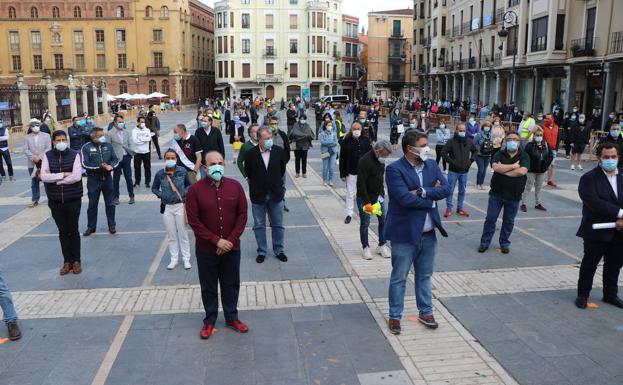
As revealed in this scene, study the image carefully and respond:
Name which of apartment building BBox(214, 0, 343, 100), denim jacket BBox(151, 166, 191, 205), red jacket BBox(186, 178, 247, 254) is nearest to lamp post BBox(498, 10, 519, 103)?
denim jacket BBox(151, 166, 191, 205)

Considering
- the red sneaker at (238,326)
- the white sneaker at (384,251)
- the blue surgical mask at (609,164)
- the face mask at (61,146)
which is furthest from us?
the white sneaker at (384,251)

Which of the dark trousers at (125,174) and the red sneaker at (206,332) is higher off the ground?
the dark trousers at (125,174)

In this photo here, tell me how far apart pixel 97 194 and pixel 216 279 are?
4707 millimetres

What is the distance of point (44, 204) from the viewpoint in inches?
477

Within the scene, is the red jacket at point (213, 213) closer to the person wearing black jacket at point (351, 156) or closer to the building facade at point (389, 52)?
the person wearing black jacket at point (351, 156)

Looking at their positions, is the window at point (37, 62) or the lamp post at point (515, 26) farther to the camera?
the window at point (37, 62)

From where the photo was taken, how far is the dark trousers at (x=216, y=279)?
5.59 metres

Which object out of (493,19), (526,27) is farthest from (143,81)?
(526,27)

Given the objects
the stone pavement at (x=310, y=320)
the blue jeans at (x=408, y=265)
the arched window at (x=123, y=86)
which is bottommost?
the stone pavement at (x=310, y=320)

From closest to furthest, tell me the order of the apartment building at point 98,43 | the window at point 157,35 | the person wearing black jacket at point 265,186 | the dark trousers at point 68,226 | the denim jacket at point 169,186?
the dark trousers at point 68,226 < the denim jacket at point 169,186 < the person wearing black jacket at point 265,186 < the apartment building at point 98,43 < the window at point 157,35

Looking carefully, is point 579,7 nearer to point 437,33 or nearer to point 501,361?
point 437,33

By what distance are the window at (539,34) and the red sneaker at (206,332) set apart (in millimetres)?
29394

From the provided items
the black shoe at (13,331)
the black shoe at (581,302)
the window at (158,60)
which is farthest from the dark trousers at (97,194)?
the window at (158,60)

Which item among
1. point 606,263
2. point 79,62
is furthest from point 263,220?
A: point 79,62
